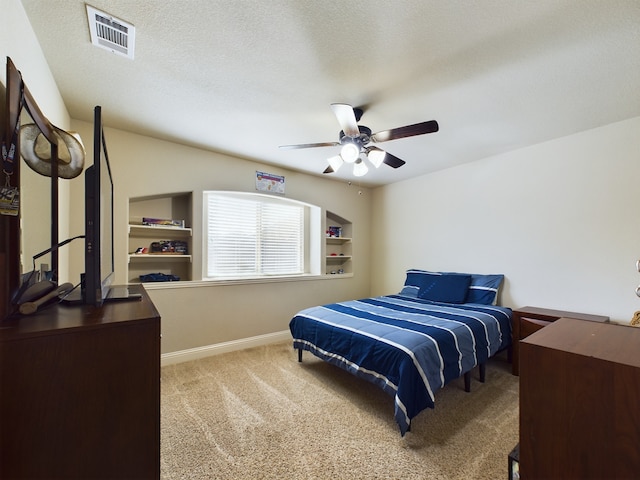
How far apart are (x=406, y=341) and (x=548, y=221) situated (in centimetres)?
231

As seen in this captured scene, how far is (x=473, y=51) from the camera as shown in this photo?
1.72 meters

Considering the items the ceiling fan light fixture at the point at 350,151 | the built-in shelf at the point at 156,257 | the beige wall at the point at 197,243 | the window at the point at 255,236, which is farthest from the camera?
the window at the point at 255,236

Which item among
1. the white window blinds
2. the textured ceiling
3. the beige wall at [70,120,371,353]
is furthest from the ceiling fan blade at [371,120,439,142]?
the white window blinds

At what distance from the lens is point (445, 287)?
12.0 feet

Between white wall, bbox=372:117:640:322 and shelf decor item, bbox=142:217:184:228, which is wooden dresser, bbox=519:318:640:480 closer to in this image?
white wall, bbox=372:117:640:322

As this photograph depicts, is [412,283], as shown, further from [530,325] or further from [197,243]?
[197,243]

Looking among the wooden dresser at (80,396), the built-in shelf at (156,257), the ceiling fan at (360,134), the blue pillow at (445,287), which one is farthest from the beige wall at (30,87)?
the blue pillow at (445,287)

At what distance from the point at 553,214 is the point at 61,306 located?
406cm

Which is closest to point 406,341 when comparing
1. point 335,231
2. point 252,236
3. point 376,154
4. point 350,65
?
point 376,154

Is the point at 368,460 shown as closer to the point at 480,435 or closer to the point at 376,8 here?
the point at 480,435

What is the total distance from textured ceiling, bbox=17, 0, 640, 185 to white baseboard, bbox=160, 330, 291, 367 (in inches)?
93.2

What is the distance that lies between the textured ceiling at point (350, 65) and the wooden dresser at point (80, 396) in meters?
1.55

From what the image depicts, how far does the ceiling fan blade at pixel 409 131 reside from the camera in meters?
2.01

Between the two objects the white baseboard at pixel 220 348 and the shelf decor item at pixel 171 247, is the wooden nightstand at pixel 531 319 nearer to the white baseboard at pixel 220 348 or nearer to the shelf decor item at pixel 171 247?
the white baseboard at pixel 220 348
